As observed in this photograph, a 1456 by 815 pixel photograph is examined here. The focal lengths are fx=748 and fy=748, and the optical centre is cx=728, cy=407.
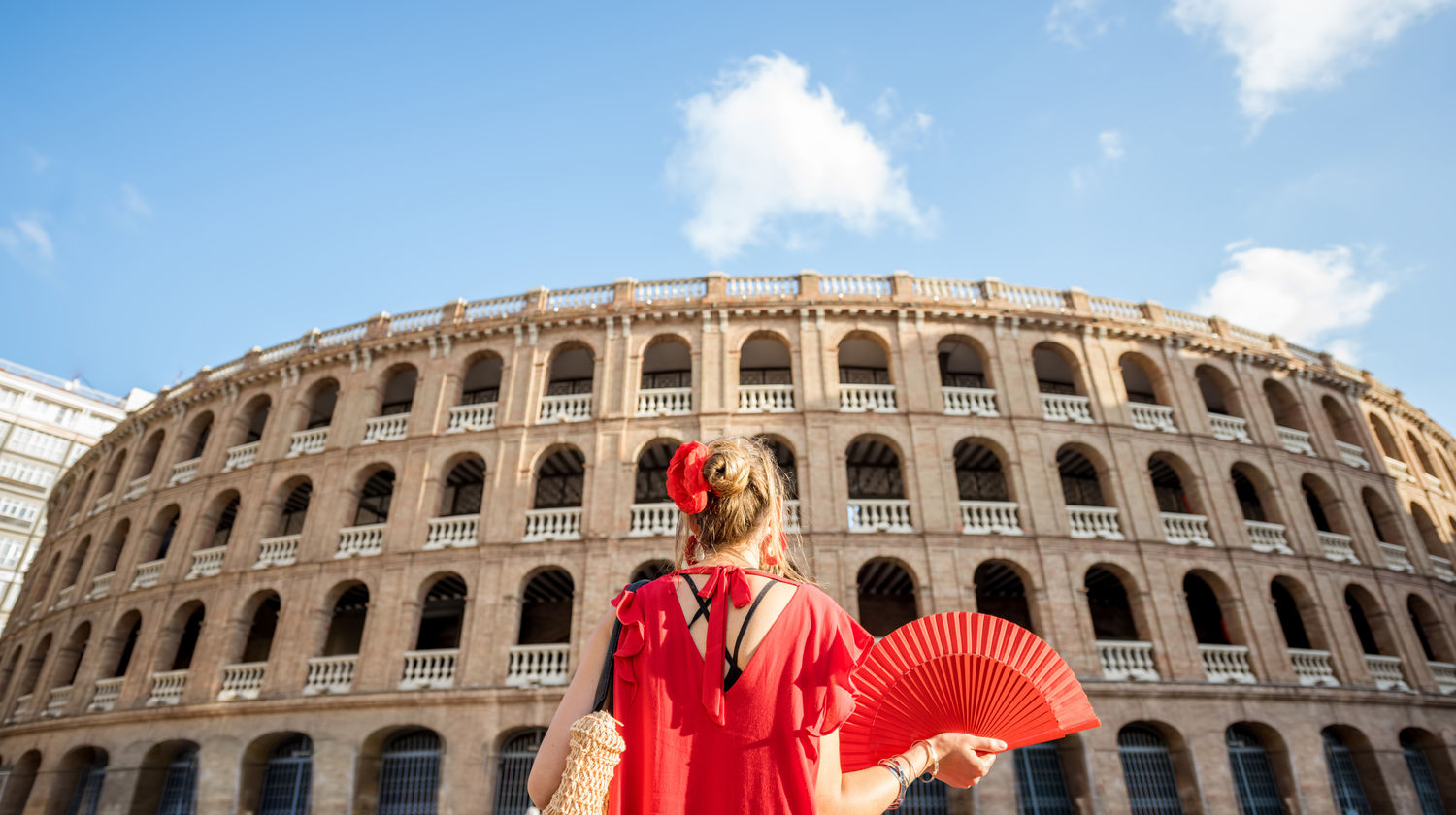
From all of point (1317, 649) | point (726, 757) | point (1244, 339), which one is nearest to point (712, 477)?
point (726, 757)

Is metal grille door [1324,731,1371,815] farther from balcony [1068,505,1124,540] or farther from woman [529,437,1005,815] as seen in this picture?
woman [529,437,1005,815]

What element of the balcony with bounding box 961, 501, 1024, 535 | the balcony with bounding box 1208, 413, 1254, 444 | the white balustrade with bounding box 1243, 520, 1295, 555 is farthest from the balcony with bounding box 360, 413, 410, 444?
the white balustrade with bounding box 1243, 520, 1295, 555

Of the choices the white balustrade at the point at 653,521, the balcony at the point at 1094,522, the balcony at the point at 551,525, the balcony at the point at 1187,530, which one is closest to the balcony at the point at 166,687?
the balcony at the point at 551,525

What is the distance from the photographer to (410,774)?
1766 cm

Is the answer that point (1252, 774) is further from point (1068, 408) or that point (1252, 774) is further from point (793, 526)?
point (793, 526)

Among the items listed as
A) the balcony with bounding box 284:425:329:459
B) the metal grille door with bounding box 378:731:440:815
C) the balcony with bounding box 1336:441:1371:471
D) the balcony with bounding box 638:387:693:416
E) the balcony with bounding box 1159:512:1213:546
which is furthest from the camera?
the balcony with bounding box 1336:441:1371:471

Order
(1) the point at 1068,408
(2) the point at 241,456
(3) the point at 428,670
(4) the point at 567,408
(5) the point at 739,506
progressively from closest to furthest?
(5) the point at 739,506 → (3) the point at 428,670 → (1) the point at 1068,408 → (4) the point at 567,408 → (2) the point at 241,456

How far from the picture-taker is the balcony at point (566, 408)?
20.6 meters

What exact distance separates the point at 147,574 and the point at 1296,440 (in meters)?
34.9

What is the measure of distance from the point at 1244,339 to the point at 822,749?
27470mm

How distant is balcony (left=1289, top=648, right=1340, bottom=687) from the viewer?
18.4m

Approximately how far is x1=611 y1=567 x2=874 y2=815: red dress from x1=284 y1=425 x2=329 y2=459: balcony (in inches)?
896

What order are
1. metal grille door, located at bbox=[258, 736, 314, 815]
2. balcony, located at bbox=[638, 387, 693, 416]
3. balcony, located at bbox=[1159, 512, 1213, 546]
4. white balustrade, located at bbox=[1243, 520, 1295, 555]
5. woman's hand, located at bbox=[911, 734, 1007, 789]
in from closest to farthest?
woman's hand, located at bbox=[911, 734, 1007, 789] < metal grille door, located at bbox=[258, 736, 314, 815] < balcony, located at bbox=[1159, 512, 1213, 546] < white balustrade, located at bbox=[1243, 520, 1295, 555] < balcony, located at bbox=[638, 387, 693, 416]

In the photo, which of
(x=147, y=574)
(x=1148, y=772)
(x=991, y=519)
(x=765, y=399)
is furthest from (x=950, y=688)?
(x=147, y=574)
